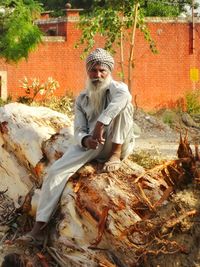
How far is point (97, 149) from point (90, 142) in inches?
7.1

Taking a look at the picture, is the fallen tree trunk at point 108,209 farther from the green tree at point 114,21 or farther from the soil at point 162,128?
the green tree at point 114,21

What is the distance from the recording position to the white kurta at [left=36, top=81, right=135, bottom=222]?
6.21m

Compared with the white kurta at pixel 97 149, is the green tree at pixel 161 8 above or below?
above

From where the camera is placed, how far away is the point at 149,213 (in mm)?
5363

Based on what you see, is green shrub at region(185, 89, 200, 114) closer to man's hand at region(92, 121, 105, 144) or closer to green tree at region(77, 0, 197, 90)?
green tree at region(77, 0, 197, 90)

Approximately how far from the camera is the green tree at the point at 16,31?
18717 millimetres

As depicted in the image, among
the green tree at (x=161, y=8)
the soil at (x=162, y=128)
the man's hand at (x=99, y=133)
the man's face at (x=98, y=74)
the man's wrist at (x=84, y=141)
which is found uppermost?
the green tree at (x=161, y=8)

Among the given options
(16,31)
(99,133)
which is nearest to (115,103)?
(99,133)

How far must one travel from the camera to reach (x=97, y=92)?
20.9 feet

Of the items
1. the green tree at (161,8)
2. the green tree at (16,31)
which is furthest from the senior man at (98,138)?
the green tree at (161,8)

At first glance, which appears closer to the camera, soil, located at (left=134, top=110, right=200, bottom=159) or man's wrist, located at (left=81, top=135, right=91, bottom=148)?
man's wrist, located at (left=81, top=135, right=91, bottom=148)

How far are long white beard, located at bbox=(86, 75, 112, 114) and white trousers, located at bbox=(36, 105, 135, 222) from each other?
0.86 feet

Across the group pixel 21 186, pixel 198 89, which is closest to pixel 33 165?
pixel 21 186

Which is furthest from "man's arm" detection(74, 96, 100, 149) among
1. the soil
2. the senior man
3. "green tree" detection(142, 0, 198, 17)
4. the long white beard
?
"green tree" detection(142, 0, 198, 17)
